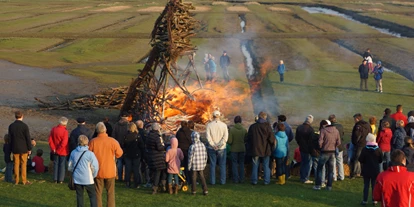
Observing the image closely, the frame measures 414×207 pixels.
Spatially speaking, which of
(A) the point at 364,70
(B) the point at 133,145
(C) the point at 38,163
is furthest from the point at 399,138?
(A) the point at 364,70

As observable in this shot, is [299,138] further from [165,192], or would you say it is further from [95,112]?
[95,112]

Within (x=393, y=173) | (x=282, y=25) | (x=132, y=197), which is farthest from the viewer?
(x=282, y=25)

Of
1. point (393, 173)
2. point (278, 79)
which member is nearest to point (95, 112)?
point (278, 79)

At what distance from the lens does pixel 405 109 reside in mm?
32688

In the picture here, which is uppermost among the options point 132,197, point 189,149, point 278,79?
point 278,79

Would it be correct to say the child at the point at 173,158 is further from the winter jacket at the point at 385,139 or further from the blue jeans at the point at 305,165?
the winter jacket at the point at 385,139

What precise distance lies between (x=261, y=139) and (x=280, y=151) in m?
0.74

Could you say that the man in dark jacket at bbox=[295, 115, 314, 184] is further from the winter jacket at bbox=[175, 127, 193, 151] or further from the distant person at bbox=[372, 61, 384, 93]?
the distant person at bbox=[372, 61, 384, 93]

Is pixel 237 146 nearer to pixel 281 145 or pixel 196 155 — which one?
pixel 281 145

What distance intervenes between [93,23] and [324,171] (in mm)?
71754

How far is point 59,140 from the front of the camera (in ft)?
57.5

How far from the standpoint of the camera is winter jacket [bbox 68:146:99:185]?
43.8 feet

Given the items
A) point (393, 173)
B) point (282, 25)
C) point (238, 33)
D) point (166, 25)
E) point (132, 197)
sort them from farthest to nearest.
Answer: point (282, 25), point (238, 33), point (166, 25), point (132, 197), point (393, 173)

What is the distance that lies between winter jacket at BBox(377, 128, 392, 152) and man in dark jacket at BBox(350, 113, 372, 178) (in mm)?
433
